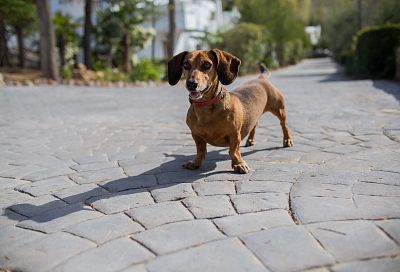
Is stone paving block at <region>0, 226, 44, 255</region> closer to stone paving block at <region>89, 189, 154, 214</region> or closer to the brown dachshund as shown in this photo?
stone paving block at <region>89, 189, 154, 214</region>

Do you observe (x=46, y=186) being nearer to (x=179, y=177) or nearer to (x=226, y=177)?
(x=179, y=177)

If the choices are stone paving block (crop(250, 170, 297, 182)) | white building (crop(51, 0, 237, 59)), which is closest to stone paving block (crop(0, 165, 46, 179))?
stone paving block (crop(250, 170, 297, 182))

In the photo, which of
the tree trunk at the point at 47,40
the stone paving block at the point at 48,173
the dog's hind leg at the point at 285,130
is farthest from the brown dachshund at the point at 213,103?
the tree trunk at the point at 47,40

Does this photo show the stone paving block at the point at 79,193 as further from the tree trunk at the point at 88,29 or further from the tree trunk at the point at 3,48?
the tree trunk at the point at 3,48

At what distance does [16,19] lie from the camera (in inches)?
613

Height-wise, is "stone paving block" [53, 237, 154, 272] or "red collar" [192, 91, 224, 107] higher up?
"red collar" [192, 91, 224, 107]

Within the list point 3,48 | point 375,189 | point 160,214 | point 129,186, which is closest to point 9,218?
point 129,186

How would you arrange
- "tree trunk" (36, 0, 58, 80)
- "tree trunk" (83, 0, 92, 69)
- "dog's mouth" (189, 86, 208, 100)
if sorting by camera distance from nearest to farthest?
1. "dog's mouth" (189, 86, 208, 100)
2. "tree trunk" (36, 0, 58, 80)
3. "tree trunk" (83, 0, 92, 69)

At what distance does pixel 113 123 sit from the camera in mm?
6715

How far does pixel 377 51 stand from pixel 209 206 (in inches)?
478

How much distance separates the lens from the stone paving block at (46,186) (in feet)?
11.0

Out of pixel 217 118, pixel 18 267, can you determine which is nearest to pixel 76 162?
pixel 217 118

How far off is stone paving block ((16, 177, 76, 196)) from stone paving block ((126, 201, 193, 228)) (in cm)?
90

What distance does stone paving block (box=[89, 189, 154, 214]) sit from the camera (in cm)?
288
